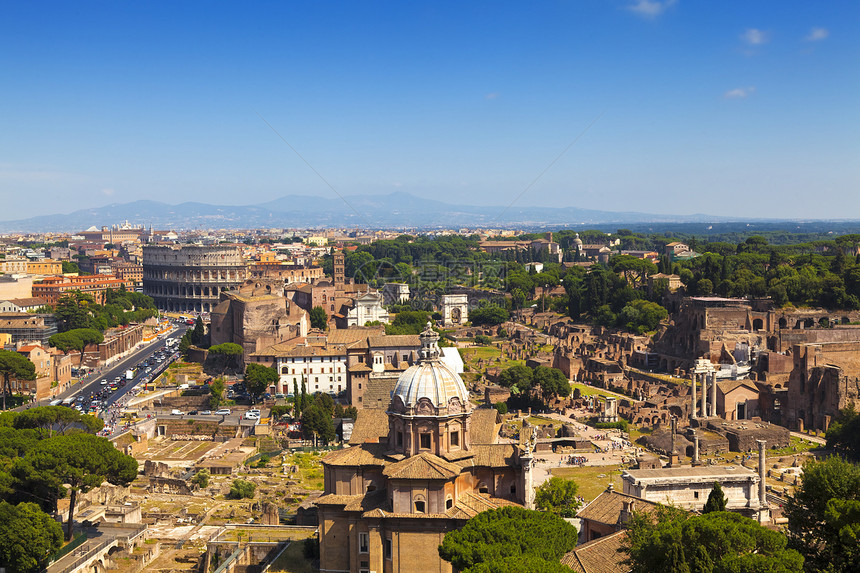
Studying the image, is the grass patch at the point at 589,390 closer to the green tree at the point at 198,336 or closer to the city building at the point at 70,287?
the green tree at the point at 198,336

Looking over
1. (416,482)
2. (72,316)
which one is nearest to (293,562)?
(416,482)

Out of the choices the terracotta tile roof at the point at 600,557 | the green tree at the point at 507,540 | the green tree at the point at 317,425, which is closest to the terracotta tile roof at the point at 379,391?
the green tree at the point at 317,425

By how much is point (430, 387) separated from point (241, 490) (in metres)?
15.6

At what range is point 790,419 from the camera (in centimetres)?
5772

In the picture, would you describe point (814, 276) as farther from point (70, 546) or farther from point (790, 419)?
point (70, 546)

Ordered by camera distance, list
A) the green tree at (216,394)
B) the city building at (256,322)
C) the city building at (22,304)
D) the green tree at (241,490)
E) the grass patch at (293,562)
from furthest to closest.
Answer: the city building at (22,304) → the city building at (256,322) → the green tree at (216,394) → the green tree at (241,490) → the grass patch at (293,562)

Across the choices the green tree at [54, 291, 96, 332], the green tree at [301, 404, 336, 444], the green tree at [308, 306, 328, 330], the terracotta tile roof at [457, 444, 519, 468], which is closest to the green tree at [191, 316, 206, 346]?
the green tree at [54, 291, 96, 332]

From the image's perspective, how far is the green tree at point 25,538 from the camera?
30375mm

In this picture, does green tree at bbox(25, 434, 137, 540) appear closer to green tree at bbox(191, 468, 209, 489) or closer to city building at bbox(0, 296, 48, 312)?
green tree at bbox(191, 468, 209, 489)

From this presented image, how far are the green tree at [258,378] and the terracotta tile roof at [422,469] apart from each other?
3237 cm

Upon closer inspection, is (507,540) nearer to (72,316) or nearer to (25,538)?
(25,538)

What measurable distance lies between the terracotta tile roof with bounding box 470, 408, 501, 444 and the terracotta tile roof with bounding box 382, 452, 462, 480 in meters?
3.11

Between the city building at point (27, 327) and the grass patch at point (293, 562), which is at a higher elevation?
the city building at point (27, 327)

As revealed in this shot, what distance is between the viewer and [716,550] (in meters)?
22.1
